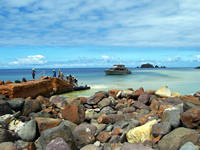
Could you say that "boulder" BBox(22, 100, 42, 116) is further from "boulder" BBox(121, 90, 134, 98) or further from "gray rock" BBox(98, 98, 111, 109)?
"boulder" BBox(121, 90, 134, 98)

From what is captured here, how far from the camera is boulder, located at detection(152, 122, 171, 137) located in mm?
6106

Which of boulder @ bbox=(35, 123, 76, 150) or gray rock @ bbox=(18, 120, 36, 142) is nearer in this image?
boulder @ bbox=(35, 123, 76, 150)

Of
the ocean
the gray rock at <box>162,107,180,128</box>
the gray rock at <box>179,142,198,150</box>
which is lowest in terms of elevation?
the ocean

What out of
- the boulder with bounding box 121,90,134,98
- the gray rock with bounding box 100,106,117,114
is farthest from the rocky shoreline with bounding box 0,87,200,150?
the boulder with bounding box 121,90,134,98

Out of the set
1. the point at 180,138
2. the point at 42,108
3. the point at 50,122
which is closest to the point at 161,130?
the point at 180,138

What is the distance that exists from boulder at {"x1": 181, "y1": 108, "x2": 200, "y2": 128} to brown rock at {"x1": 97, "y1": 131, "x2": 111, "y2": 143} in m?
2.41

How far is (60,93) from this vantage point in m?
24.3

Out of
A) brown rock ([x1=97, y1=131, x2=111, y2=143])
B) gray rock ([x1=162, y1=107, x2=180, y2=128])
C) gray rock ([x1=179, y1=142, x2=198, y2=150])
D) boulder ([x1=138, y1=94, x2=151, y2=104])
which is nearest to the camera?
gray rock ([x1=179, y1=142, x2=198, y2=150])

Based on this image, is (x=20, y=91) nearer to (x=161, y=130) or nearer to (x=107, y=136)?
(x=107, y=136)

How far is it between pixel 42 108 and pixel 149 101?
5699 millimetres

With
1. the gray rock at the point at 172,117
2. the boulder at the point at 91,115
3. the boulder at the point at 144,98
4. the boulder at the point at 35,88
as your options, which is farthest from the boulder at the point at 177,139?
the boulder at the point at 35,88

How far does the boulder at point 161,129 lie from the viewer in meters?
6.11

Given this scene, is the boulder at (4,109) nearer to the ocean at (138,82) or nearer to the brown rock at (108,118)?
the brown rock at (108,118)

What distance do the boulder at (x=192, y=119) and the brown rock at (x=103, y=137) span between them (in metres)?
2.41
